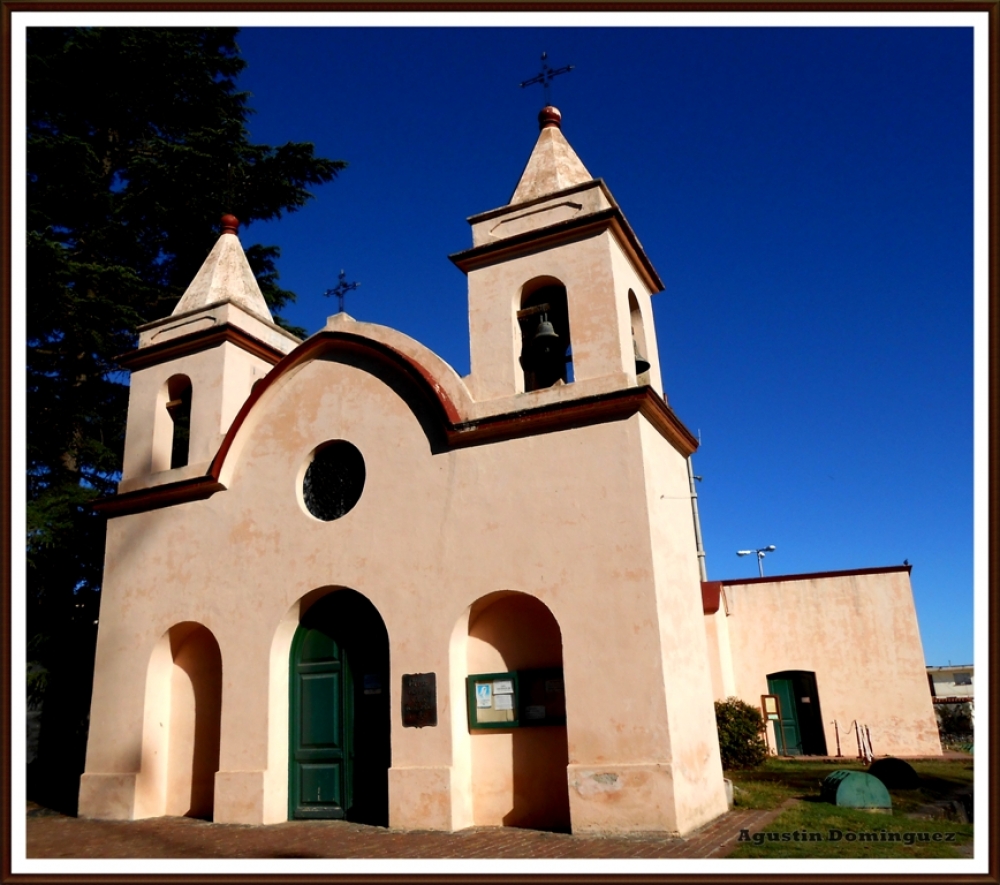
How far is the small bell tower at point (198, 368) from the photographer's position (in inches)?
478

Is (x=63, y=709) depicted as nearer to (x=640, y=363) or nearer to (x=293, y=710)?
(x=293, y=710)

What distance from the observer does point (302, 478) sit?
1089cm

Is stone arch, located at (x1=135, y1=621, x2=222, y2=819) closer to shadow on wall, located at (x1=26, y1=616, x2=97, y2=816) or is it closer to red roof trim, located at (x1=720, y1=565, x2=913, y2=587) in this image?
shadow on wall, located at (x1=26, y1=616, x2=97, y2=816)

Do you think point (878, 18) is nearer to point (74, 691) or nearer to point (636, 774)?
point (636, 774)

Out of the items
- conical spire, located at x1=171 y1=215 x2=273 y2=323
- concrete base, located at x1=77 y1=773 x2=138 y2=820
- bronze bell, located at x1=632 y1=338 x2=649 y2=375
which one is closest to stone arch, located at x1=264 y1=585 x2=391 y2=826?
concrete base, located at x1=77 y1=773 x2=138 y2=820

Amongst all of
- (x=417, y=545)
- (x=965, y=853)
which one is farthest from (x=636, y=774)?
(x=417, y=545)

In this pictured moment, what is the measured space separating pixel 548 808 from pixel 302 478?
5050 millimetres

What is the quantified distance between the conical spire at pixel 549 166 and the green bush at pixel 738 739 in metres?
9.54

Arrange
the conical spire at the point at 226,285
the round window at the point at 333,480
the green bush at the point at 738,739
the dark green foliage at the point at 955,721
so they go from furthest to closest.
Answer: the dark green foliage at the point at 955,721 → the green bush at the point at 738,739 → the conical spire at the point at 226,285 → the round window at the point at 333,480

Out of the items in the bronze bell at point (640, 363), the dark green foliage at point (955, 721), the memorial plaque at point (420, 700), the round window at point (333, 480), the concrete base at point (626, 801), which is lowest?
the dark green foliage at point (955, 721)

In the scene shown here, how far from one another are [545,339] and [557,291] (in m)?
1.18

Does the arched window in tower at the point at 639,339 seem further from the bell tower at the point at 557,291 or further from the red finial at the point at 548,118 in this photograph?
the red finial at the point at 548,118

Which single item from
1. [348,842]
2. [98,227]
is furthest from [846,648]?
[98,227]

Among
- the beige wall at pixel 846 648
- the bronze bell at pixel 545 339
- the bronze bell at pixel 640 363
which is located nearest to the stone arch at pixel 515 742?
the bronze bell at pixel 545 339
